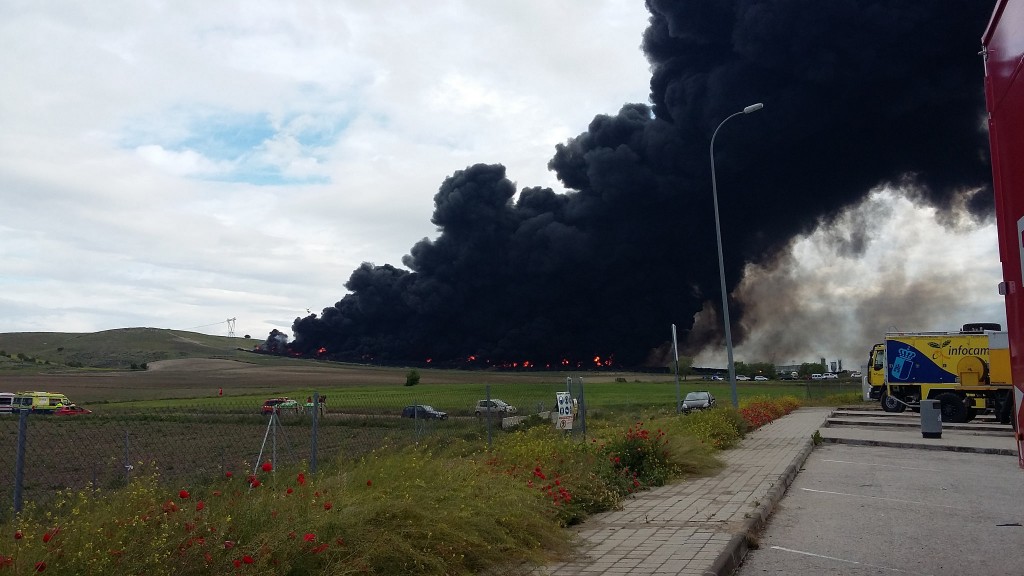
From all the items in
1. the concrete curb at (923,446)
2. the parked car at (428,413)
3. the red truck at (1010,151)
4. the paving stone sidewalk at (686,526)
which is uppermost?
the red truck at (1010,151)

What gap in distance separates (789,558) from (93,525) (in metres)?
4.97

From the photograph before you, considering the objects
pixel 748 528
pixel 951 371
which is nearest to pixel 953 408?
pixel 951 371

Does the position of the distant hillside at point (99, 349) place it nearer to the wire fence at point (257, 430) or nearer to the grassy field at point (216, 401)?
the grassy field at point (216, 401)

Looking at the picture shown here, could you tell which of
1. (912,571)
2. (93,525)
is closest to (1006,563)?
(912,571)

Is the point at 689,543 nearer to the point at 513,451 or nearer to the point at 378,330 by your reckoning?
the point at 513,451

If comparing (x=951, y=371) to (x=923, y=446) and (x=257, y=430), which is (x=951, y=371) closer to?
(x=923, y=446)

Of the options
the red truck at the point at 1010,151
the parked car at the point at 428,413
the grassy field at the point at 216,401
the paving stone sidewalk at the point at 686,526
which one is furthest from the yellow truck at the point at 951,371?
the red truck at the point at 1010,151

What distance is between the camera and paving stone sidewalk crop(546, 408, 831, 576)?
5.62m

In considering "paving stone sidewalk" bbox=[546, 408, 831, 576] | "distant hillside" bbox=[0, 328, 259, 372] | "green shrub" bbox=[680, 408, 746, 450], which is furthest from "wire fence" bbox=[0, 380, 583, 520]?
"distant hillside" bbox=[0, 328, 259, 372]

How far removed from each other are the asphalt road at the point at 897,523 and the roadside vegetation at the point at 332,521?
1727 millimetres

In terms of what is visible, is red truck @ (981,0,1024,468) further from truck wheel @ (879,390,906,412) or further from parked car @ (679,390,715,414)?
truck wheel @ (879,390,906,412)

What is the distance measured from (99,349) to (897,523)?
291 ft

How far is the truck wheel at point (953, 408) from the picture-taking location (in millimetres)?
25547

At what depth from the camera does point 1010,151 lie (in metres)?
4.94
